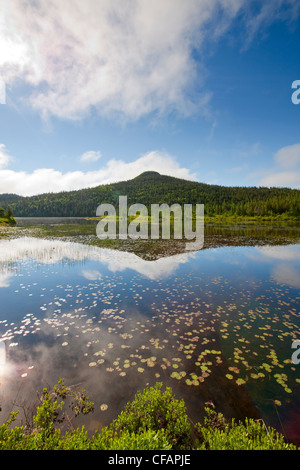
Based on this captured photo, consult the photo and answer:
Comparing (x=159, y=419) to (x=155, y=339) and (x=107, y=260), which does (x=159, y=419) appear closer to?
(x=155, y=339)

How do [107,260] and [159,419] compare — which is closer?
[159,419]

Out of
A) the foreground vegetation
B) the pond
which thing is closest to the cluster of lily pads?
the pond

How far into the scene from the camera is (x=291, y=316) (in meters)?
11.0

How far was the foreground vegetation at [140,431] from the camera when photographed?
378 centimetres

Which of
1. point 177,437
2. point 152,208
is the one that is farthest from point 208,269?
point 152,208

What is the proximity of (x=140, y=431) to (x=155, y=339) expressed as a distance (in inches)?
171

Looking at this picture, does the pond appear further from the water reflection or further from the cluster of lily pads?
the water reflection

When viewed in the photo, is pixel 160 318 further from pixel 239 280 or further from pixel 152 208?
pixel 152 208

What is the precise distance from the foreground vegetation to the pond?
39 centimetres

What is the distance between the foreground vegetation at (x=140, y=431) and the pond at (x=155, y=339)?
0.39m

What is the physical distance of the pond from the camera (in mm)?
6023

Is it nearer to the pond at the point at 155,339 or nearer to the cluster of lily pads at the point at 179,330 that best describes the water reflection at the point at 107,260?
the pond at the point at 155,339

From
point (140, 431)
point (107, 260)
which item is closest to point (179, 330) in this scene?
point (140, 431)

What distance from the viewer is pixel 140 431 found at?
4.53 m
